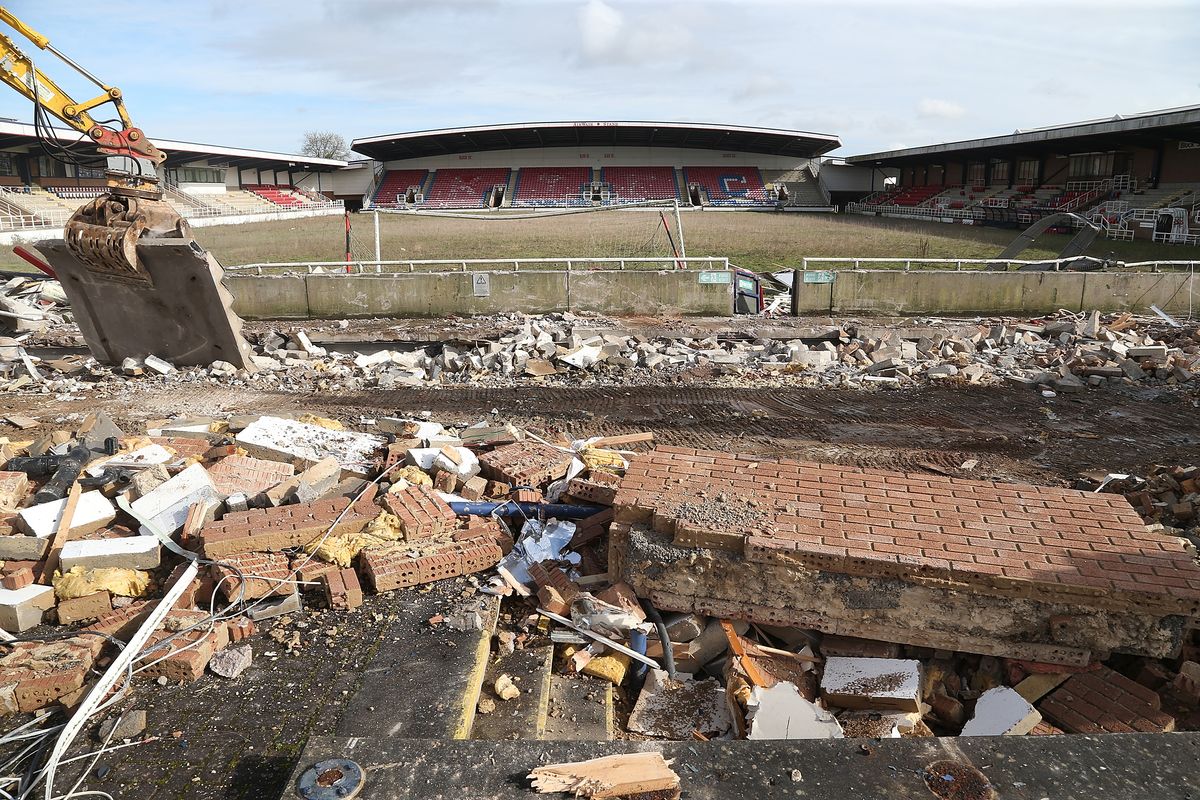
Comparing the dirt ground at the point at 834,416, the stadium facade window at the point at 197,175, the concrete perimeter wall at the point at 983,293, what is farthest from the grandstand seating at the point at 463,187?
the dirt ground at the point at 834,416

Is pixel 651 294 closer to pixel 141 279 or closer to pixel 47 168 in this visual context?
pixel 141 279

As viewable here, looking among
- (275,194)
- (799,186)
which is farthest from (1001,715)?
(275,194)

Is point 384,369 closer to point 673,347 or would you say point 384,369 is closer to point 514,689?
point 673,347

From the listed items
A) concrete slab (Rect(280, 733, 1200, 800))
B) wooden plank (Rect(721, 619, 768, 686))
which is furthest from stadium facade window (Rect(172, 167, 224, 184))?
concrete slab (Rect(280, 733, 1200, 800))

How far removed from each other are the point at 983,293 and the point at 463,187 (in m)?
48.3

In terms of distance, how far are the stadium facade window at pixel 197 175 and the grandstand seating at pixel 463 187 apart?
15093 mm

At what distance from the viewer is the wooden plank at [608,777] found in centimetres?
258

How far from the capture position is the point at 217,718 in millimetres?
3492

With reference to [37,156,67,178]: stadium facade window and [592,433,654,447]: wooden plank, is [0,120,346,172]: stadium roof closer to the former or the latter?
[37,156,67,178]: stadium facade window

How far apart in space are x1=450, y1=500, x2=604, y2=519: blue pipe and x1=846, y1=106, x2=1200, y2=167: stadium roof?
31.7 metres

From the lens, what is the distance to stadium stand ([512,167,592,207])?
55.1 metres

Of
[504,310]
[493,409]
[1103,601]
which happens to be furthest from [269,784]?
[504,310]

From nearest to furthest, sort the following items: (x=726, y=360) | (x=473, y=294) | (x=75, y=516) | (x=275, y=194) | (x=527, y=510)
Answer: (x=75, y=516), (x=527, y=510), (x=726, y=360), (x=473, y=294), (x=275, y=194)

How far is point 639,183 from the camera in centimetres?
5712
